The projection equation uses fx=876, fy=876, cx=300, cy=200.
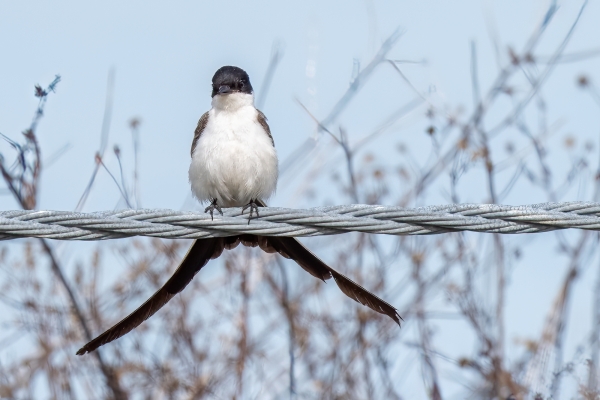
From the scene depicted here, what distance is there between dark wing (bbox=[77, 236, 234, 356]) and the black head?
155 centimetres

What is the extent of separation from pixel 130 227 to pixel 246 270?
419cm

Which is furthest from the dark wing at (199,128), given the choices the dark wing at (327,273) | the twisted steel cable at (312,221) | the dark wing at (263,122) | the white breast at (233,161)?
the twisted steel cable at (312,221)

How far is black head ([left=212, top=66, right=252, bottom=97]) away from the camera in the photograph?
234 inches

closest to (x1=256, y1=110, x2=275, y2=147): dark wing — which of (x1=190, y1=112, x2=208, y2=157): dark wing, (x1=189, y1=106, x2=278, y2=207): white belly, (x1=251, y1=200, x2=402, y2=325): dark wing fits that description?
(x1=189, y1=106, x2=278, y2=207): white belly

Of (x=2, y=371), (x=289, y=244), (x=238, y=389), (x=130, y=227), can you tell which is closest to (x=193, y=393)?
(x=238, y=389)

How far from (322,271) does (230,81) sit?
2367mm

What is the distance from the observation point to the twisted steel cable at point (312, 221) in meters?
3.29

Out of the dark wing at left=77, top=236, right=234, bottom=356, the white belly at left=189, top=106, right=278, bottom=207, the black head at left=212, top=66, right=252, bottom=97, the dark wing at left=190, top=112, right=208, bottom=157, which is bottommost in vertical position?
the dark wing at left=77, top=236, right=234, bottom=356

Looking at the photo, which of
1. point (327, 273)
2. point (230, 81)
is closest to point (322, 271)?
point (327, 273)

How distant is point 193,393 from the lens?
6.90 metres

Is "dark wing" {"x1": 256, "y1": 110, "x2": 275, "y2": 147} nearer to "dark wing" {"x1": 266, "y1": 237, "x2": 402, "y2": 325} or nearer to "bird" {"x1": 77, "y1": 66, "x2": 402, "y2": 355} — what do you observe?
"bird" {"x1": 77, "y1": 66, "x2": 402, "y2": 355}

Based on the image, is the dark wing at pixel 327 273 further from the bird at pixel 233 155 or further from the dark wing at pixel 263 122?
the dark wing at pixel 263 122

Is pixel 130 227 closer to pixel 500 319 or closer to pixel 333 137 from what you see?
pixel 333 137

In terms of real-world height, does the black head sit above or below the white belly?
above
